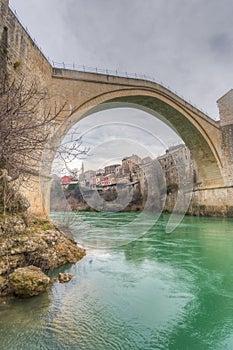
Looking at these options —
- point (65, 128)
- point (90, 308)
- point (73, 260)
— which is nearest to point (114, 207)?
point (65, 128)

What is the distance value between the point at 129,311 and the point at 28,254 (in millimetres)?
1896

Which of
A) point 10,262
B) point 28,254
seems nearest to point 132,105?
point 28,254

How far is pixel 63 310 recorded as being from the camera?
263cm

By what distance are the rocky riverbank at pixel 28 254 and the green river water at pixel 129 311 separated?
19 cm

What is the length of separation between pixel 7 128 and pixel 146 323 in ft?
8.48

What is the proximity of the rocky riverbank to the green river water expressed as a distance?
19cm

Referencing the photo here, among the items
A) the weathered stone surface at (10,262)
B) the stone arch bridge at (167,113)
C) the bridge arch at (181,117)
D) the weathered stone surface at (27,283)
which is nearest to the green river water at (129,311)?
the weathered stone surface at (27,283)

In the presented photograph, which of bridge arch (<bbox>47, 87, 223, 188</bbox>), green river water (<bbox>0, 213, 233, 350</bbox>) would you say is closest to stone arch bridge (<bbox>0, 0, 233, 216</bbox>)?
bridge arch (<bbox>47, 87, 223, 188</bbox>)

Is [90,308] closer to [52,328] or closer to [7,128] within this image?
[52,328]

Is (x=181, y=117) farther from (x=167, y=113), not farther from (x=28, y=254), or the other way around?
(x=28, y=254)

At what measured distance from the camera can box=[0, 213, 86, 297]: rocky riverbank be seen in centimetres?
292

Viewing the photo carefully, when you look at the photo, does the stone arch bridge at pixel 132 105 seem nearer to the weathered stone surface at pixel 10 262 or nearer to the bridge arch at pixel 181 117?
the bridge arch at pixel 181 117

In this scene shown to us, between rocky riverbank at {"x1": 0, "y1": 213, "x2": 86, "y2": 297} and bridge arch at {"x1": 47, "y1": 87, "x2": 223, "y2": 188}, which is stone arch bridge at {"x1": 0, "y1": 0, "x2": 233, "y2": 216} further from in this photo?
rocky riverbank at {"x1": 0, "y1": 213, "x2": 86, "y2": 297}

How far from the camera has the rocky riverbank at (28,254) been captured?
292 cm
